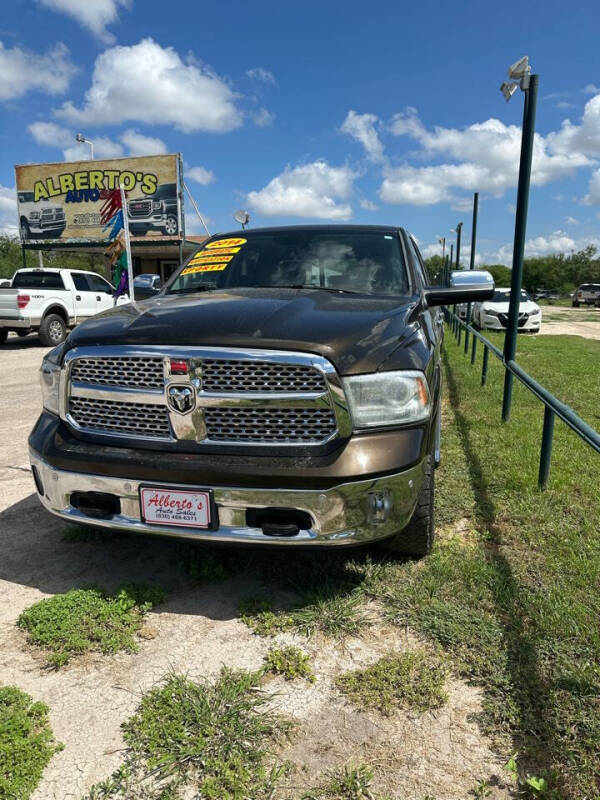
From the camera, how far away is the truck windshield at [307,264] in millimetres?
3627

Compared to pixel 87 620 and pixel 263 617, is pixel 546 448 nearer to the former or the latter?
pixel 263 617

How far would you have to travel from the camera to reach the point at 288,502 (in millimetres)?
2334

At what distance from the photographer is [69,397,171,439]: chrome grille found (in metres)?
2.51

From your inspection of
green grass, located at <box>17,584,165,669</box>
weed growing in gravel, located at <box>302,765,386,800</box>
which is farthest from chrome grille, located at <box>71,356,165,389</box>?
weed growing in gravel, located at <box>302,765,386,800</box>

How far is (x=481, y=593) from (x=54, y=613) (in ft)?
→ 6.19

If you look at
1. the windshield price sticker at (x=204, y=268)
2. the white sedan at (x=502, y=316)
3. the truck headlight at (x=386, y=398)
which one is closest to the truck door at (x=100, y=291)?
the white sedan at (x=502, y=316)

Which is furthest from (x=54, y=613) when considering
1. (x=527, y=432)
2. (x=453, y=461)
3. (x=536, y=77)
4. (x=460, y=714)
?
(x=536, y=77)

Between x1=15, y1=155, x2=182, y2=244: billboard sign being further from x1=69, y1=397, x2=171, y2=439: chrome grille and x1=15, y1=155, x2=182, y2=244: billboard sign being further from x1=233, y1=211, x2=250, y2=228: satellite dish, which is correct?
x1=69, y1=397, x2=171, y2=439: chrome grille

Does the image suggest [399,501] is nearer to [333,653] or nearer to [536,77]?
[333,653]

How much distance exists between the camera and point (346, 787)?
1711mm

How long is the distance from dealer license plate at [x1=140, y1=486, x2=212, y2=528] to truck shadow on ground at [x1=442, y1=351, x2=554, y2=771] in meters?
1.30

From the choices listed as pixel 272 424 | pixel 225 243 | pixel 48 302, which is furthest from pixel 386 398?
pixel 48 302

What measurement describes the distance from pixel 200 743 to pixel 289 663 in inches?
19.9

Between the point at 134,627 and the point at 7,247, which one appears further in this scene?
the point at 7,247
